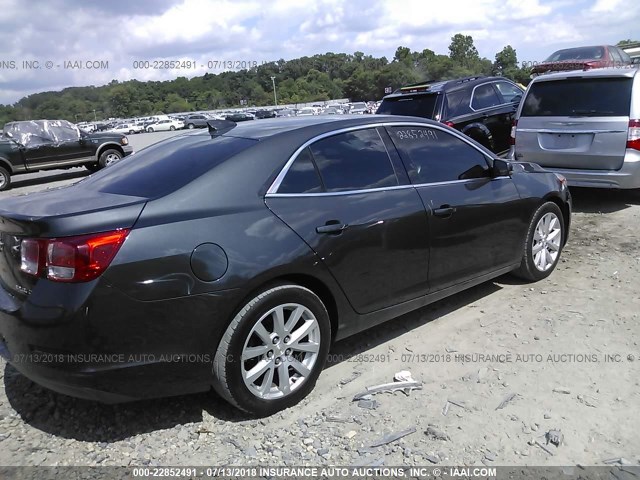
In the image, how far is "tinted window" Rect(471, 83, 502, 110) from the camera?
9.27 m

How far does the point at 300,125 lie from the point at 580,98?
4.99 metres

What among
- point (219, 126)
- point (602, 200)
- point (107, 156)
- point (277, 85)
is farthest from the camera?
point (277, 85)

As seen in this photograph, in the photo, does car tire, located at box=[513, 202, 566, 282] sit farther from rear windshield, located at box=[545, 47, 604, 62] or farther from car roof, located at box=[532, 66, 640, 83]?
rear windshield, located at box=[545, 47, 604, 62]

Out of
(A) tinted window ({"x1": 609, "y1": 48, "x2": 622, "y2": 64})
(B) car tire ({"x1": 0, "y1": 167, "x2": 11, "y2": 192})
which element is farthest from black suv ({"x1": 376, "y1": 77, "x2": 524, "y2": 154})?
(B) car tire ({"x1": 0, "y1": 167, "x2": 11, "y2": 192})

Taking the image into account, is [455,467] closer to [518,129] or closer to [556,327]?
[556,327]

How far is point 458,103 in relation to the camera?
8.95 meters

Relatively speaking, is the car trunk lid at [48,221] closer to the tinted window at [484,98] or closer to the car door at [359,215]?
the car door at [359,215]

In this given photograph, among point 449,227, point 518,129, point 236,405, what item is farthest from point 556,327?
point 518,129

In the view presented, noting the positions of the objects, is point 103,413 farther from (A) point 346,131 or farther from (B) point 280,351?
(A) point 346,131

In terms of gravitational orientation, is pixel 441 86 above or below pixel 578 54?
below

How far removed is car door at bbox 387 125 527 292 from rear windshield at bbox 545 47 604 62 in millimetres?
13225

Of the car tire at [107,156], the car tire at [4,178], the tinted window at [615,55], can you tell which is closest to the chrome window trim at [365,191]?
the car tire at [107,156]

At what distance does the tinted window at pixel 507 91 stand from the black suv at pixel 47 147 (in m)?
9.55

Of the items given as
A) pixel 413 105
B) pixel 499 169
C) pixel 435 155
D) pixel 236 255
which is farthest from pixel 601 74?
pixel 236 255
